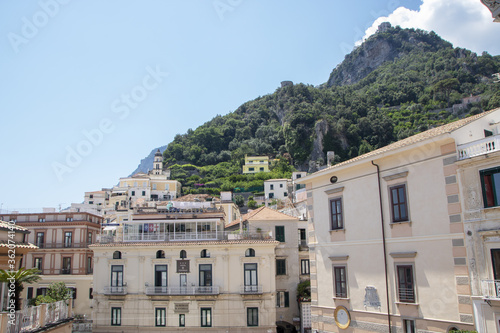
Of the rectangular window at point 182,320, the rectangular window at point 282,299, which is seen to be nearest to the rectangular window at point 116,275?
the rectangular window at point 182,320

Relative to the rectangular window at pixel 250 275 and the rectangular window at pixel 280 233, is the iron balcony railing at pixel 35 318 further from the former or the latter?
the rectangular window at pixel 280 233

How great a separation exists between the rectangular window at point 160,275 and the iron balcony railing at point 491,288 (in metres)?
23.5

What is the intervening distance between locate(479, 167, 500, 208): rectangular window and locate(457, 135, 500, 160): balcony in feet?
2.02

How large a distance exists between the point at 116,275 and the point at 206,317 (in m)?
7.51

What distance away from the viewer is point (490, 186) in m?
13.1

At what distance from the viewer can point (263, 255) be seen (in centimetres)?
3130

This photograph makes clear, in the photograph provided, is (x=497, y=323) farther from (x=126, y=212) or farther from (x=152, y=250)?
(x=126, y=212)

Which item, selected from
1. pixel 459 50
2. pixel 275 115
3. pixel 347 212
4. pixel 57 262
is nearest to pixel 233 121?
A: pixel 275 115

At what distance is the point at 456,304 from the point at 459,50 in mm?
169245

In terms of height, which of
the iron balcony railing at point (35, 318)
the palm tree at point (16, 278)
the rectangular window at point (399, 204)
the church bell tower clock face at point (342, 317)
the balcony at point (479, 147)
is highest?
the balcony at point (479, 147)

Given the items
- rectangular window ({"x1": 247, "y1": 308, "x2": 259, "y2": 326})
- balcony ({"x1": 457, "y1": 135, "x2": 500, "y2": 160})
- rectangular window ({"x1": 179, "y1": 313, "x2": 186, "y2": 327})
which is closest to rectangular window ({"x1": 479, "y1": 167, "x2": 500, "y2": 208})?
balcony ({"x1": 457, "y1": 135, "x2": 500, "y2": 160})

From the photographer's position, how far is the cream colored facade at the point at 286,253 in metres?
33.2

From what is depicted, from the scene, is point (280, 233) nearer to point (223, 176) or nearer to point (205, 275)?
point (205, 275)

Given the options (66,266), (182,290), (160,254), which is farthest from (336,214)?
(66,266)
